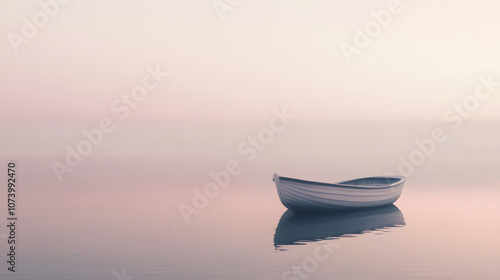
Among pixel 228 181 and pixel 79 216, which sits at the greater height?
pixel 228 181

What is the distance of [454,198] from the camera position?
1412 inches

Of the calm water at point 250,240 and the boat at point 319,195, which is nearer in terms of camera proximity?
the calm water at point 250,240

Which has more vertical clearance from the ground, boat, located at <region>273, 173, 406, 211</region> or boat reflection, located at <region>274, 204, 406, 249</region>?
boat, located at <region>273, 173, 406, 211</region>

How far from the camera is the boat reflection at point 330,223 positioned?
879 inches

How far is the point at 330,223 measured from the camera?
25641 millimetres

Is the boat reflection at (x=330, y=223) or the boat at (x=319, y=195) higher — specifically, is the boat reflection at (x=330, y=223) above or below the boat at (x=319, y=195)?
below

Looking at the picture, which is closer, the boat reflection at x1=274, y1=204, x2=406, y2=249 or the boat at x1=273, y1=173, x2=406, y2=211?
the boat reflection at x1=274, y1=204, x2=406, y2=249

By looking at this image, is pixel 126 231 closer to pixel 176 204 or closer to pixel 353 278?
pixel 176 204

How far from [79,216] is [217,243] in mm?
10819

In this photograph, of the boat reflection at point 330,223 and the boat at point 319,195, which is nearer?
the boat reflection at point 330,223

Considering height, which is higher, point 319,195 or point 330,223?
point 319,195

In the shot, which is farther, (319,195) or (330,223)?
(319,195)

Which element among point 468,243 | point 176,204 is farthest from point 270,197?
point 468,243

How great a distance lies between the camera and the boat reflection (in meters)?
22.3
